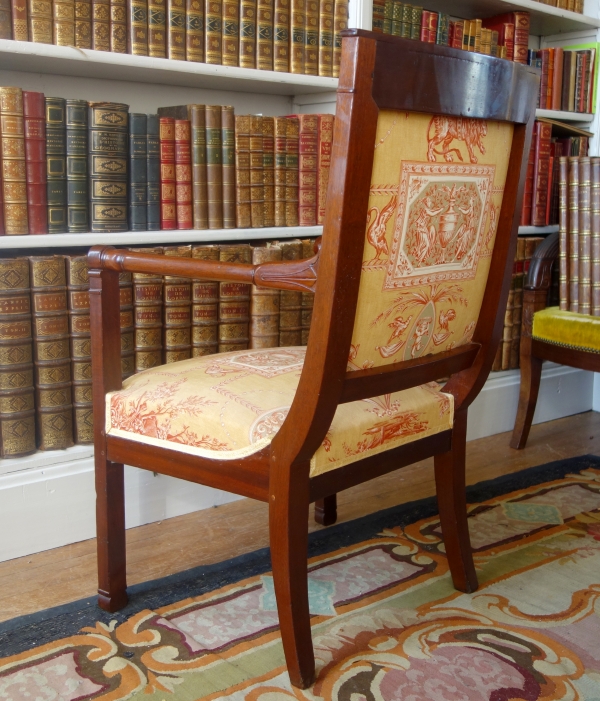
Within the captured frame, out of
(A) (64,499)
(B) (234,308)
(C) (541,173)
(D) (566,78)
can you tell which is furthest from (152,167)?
(D) (566,78)

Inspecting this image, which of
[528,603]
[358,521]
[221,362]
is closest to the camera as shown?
[221,362]

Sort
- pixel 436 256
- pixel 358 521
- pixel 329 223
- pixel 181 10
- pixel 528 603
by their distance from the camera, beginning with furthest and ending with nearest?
pixel 358 521 < pixel 181 10 < pixel 528 603 < pixel 436 256 < pixel 329 223

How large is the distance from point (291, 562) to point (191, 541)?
2.10 feet

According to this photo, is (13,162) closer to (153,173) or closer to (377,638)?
(153,173)

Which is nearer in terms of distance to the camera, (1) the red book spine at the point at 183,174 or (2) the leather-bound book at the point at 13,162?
(2) the leather-bound book at the point at 13,162

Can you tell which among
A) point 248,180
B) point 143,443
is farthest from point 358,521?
point 248,180

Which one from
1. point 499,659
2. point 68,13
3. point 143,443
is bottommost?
point 499,659

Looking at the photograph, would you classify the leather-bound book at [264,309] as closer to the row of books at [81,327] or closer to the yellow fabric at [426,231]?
the row of books at [81,327]

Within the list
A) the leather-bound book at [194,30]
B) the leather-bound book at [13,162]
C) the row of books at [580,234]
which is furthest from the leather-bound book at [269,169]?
the row of books at [580,234]

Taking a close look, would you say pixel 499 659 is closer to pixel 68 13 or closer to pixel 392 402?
pixel 392 402

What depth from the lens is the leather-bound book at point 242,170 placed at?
185 centimetres

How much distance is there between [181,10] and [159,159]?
313 millimetres

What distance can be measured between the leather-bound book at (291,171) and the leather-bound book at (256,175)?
76 mm

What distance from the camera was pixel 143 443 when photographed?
1.31 meters
